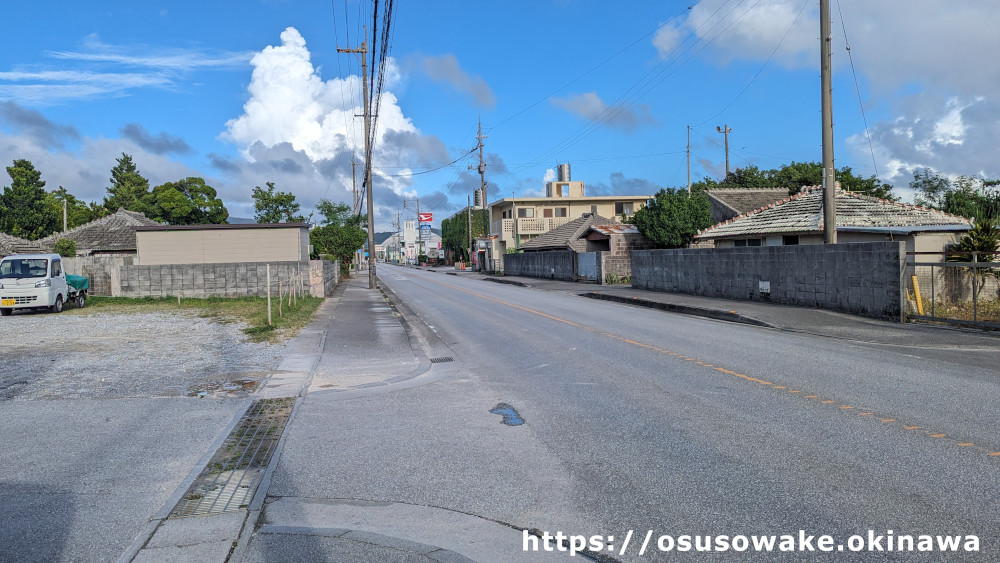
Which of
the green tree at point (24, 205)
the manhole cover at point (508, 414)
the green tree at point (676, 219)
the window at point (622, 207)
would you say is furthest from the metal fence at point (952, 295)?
the green tree at point (24, 205)

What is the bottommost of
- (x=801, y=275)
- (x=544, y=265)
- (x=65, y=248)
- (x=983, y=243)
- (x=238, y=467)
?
(x=238, y=467)

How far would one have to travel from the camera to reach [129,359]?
483 inches

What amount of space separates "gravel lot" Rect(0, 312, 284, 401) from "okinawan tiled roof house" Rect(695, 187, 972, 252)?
19.2 meters

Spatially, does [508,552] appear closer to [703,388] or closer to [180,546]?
[180,546]

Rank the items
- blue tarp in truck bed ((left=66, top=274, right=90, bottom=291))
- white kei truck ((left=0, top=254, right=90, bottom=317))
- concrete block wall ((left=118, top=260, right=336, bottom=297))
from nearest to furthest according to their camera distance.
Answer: white kei truck ((left=0, top=254, right=90, bottom=317)) < blue tarp in truck bed ((left=66, top=274, right=90, bottom=291)) < concrete block wall ((left=118, top=260, right=336, bottom=297))

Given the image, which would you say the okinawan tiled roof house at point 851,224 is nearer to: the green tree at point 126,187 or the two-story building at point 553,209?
the two-story building at point 553,209

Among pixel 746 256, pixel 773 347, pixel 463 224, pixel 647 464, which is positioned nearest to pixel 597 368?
pixel 773 347

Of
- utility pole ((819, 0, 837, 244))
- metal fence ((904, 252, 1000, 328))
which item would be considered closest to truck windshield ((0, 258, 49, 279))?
utility pole ((819, 0, 837, 244))

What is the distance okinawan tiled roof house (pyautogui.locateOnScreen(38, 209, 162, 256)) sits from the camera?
46.0m

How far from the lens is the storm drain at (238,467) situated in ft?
16.5

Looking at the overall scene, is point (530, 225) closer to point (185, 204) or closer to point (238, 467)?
point (185, 204)

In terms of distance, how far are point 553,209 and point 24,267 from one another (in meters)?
54.1

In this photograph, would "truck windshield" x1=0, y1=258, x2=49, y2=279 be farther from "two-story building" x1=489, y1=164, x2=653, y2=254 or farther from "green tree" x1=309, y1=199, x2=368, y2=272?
"two-story building" x1=489, y1=164, x2=653, y2=254

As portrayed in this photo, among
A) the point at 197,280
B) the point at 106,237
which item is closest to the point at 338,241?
the point at 106,237
